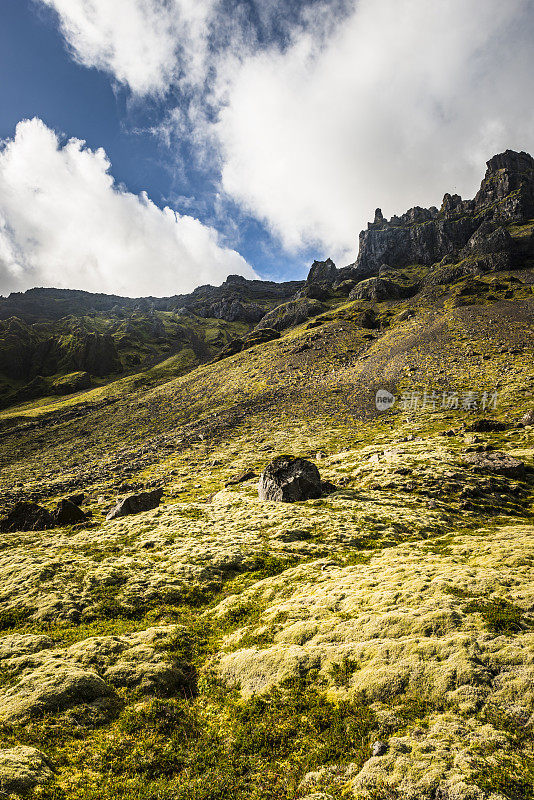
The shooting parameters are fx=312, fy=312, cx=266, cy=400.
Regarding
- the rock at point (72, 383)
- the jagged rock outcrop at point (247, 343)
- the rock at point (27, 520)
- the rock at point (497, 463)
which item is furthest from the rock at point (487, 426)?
the rock at point (72, 383)

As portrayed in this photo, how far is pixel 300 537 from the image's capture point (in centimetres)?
2509

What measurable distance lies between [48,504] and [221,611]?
3673 cm

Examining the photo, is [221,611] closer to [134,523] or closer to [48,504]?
[134,523]

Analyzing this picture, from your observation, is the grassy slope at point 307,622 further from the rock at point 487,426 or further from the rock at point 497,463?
the rock at point 487,426

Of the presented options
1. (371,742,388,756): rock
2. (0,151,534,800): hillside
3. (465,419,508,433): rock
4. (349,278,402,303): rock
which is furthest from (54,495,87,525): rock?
(349,278,402,303): rock

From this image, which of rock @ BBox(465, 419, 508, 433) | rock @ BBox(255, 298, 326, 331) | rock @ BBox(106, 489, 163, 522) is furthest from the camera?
rock @ BBox(255, 298, 326, 331)

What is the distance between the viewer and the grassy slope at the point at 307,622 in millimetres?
8594

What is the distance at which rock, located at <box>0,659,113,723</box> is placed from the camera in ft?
34.9

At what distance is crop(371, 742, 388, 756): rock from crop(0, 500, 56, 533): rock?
33.7 metres

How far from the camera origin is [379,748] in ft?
27.8

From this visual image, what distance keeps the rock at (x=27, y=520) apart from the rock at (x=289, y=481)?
21.9 m

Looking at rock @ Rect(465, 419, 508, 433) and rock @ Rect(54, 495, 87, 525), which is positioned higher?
rock @ Rect(465, 419, 508, 433)

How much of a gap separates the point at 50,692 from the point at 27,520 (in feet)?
86.5

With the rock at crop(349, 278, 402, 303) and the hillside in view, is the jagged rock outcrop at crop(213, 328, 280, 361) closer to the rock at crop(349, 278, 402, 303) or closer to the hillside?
the rock at crop(349, 278, 402, 303)
